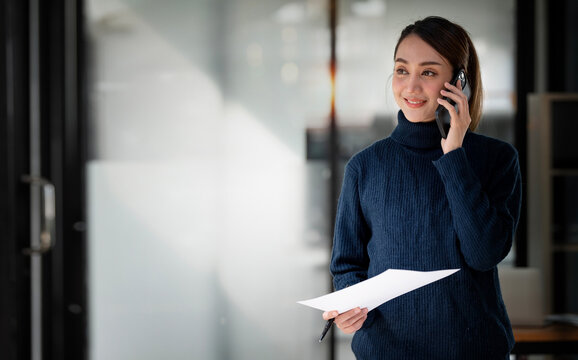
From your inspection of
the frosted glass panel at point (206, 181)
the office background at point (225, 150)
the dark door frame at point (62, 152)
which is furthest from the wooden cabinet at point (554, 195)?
the dark door frame at point (62, 152)

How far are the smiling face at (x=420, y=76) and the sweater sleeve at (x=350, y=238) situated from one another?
0.55 feet

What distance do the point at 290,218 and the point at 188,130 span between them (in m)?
0.69

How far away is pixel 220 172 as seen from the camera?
3.16m

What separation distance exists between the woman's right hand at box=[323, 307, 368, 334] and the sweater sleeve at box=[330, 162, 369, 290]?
3.2 inches

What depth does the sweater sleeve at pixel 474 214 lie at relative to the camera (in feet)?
3.26

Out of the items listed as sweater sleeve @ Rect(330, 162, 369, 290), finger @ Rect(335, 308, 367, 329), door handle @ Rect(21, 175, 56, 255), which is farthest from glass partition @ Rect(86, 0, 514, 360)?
finger @ Rect(335, 308, 367, 329)

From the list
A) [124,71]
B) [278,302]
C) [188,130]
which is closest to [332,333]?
[278,302]

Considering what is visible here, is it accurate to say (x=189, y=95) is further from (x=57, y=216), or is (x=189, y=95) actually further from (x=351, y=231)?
(x=351, y=231)

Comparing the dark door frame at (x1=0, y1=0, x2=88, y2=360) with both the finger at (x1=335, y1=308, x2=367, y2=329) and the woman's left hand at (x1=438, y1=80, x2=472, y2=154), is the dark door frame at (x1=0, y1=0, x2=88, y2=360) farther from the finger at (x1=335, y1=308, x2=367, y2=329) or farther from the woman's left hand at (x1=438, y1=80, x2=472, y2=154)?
the woman's left hand at (x1=438, y1=80, x2=472, y2=154)

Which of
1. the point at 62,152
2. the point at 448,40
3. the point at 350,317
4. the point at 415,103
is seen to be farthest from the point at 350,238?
the point at 62,152

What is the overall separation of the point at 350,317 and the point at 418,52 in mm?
470

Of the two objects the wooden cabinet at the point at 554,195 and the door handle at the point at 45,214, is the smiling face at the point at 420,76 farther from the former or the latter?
the wooden cabinet at the point at 554,195

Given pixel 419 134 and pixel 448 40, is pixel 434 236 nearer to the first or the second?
pixel 419 134

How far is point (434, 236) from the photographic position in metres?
1.06
